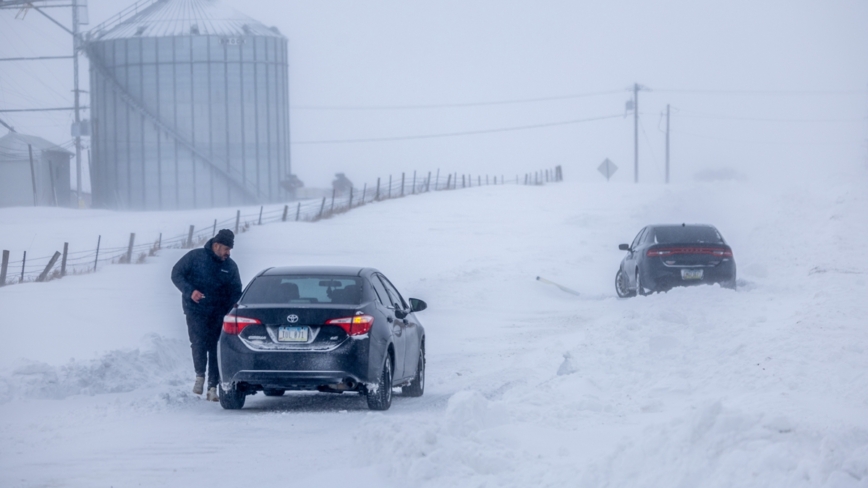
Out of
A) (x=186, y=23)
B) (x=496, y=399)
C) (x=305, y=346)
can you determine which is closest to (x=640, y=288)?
(x=496, y=399)

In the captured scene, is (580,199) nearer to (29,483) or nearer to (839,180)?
(839,180)

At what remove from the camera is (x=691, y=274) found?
22.2 metres

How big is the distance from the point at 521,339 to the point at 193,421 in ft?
30.8

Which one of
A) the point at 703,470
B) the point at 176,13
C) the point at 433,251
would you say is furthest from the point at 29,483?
the point at 176,13

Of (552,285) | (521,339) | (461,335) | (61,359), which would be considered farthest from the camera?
(552,285)

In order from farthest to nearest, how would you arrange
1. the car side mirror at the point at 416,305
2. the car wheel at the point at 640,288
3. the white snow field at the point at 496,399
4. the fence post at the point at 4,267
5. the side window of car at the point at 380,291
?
the fence post at the point at 4,267 < the car wheel at the point at 640,288 < the car side mirror at the point at 416,305 < the side window of car at the point at 380,291 < the white snow field at the point at 496,399

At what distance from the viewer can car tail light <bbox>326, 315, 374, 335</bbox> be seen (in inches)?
423

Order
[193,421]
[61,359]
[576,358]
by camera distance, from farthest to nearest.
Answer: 1. [61,359]
2. [576,358]
3. [193,421]

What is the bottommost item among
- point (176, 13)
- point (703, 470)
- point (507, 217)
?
point (507, 217)

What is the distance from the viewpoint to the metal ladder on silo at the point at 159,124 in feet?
178

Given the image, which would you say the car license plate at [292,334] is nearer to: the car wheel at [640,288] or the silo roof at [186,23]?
the car wheel at [640,288]

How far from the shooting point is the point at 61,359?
13.7 m

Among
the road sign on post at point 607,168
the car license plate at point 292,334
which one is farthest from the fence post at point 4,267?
the road sign on post at point 607,168

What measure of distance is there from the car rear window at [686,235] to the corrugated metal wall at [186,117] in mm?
35170
